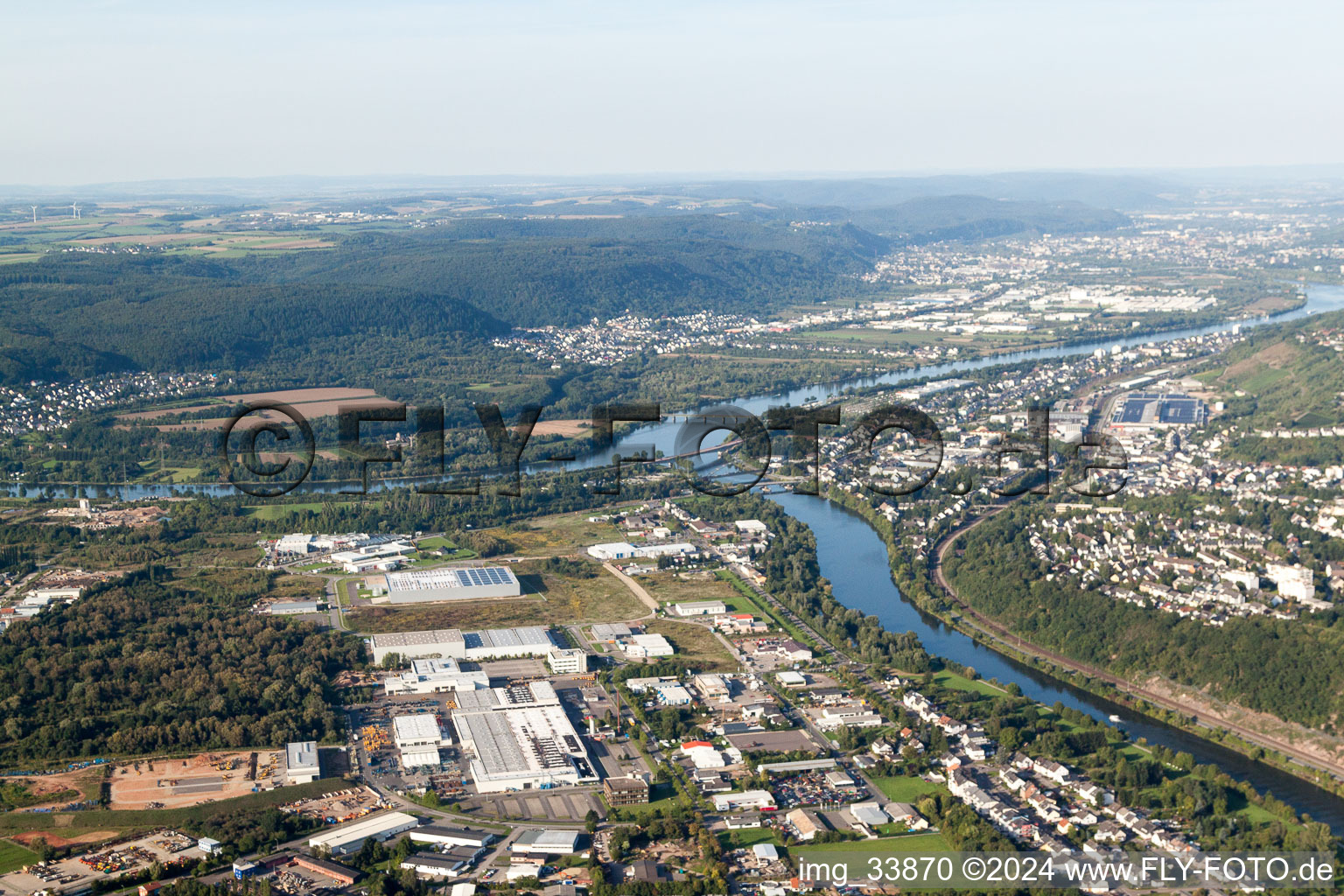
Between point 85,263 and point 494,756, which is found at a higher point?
point 85,263

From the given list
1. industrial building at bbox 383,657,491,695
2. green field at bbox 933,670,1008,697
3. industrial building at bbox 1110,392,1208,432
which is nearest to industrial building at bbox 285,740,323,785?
industrial building at bbox 383,657,491,695

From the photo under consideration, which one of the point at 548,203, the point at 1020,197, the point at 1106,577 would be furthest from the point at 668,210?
the point at 1106,577

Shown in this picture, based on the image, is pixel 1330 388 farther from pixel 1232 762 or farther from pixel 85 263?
pixel 85 263

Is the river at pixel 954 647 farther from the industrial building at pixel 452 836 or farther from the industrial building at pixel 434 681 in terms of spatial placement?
the industrial building at pixel 452 836

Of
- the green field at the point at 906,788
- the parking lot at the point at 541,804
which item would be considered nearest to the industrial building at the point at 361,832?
the parking lot at the point at 541,804

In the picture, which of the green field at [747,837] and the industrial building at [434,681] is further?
the industrial building at [434,681]
